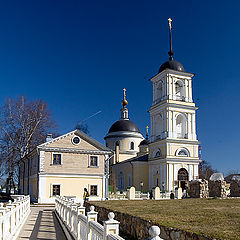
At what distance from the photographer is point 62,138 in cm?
3441

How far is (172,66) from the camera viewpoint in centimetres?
5116

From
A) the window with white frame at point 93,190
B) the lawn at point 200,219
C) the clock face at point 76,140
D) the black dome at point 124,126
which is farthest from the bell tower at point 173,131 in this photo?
the lawn at point 200,219

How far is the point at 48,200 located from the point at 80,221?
24.3 meters

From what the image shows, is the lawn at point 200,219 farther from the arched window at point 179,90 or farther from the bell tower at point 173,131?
the arched window at point 179,90

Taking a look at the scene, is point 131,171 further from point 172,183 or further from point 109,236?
point 109,236

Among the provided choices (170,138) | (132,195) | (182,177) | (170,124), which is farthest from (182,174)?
(132,195)

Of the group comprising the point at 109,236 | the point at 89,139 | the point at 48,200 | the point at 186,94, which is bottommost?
the point at 48,200

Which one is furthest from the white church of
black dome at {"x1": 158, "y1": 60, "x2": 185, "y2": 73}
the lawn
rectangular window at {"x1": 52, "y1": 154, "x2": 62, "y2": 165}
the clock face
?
the lawn

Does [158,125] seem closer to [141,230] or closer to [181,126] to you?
[181,126]

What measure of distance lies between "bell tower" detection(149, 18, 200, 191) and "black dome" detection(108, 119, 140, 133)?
12.8 metres

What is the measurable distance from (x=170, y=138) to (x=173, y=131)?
1.53 meters

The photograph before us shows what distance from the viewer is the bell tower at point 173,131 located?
4747cm

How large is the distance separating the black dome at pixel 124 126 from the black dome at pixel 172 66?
1628cm

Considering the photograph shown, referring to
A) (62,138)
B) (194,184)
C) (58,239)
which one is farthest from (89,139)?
(58,239)
